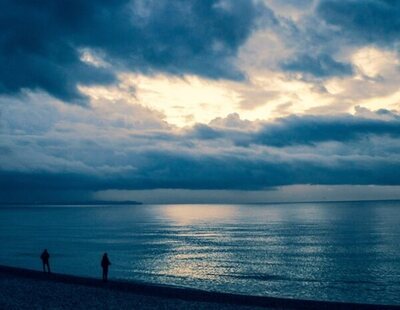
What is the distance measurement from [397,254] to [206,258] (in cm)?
2836

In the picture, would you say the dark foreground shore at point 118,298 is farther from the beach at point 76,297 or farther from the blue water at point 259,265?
the blue water at point 259,265

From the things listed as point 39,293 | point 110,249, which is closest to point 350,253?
point 110,249

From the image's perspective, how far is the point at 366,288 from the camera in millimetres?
40781

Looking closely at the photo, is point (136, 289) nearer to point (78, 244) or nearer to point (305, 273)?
point (305, 273)

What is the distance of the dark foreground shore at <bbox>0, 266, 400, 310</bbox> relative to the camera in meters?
27.0

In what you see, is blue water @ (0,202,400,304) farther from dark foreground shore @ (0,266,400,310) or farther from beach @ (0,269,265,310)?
beach @ (0,269,265,310)

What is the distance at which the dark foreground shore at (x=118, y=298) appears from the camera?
27.0 meters

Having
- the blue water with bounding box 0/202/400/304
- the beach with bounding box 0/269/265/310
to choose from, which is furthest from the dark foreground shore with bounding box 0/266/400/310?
the blue water with bounding box 0/202/400/304

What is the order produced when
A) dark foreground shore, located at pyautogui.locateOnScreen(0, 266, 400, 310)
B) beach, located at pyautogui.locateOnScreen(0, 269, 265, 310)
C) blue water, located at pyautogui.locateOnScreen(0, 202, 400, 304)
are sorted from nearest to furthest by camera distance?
beach, located at pyautogui.locateOnScreen(0, 269, 265, 310) → dark foreground shore, located at pyautogui.locateOnScreen(0, 266, 400, 310) → blue water, located at pyautogui.locateOnScreen(0, 202, 400, 304)

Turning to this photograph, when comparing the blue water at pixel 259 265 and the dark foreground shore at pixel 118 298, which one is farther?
the blue water at pixel 259 265

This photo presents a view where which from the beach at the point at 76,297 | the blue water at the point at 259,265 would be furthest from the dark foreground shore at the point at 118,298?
the blue water at the point at 259,265

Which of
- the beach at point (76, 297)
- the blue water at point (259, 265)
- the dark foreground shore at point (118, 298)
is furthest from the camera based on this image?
the blue water at point (259, 265)

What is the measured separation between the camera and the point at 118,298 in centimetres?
2934

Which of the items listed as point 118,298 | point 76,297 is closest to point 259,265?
point 118,298
